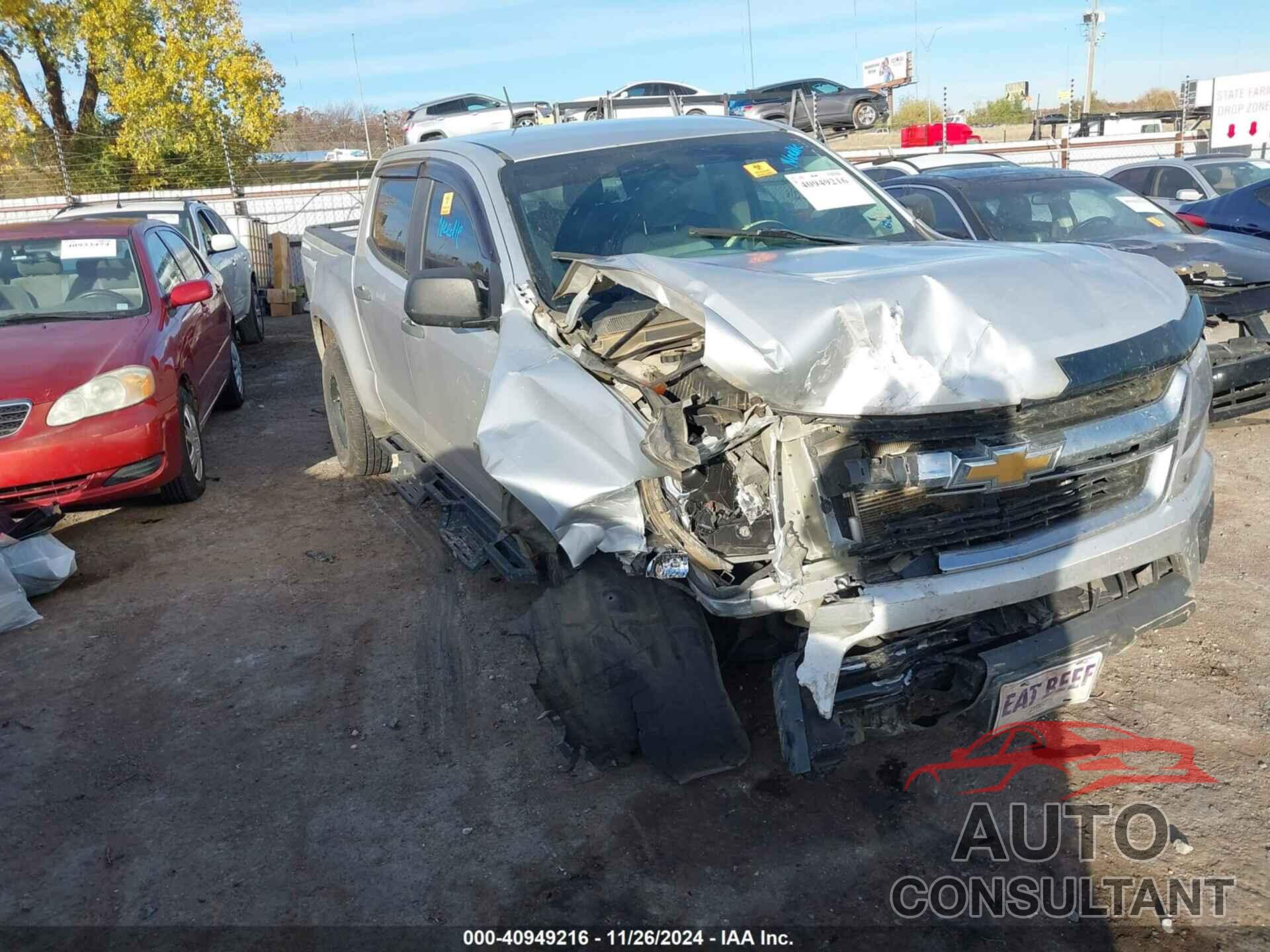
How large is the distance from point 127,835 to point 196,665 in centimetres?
117

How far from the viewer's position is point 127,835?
323cm

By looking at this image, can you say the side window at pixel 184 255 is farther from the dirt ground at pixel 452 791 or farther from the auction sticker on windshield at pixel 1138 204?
the auction sticker on windshield at pixel 1138 204

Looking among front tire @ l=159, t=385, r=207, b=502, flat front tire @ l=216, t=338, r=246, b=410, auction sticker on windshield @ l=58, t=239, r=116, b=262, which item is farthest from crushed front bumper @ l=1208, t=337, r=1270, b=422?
flat front tire @ l=216, t=338, r=246, b=410

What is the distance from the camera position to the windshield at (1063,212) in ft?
23.4

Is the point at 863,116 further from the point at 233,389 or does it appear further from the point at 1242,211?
the point at 233,389

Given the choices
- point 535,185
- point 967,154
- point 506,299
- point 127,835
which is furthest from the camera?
point 967,154

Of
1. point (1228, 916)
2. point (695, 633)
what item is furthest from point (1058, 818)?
point (695, 633)

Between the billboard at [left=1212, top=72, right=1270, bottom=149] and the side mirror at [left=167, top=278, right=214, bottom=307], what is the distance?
18.4 metres

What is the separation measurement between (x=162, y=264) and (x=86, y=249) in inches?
21.1

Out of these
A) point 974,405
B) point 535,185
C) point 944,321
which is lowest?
point 974,405

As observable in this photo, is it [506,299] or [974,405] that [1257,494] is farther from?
[506,299]

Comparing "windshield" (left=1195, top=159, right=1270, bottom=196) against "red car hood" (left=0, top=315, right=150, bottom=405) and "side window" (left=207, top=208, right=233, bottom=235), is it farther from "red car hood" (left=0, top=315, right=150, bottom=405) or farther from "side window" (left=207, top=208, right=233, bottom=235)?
"red car hood" (left=0, top=315, right=150, bottom=405)

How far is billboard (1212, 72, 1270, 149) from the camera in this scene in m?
18.5

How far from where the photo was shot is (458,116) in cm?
2158
